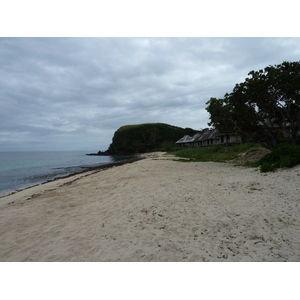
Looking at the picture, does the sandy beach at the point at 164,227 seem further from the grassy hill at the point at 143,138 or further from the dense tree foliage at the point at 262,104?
the grassy hill at the point at 143,138

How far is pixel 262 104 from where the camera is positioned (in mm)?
15070

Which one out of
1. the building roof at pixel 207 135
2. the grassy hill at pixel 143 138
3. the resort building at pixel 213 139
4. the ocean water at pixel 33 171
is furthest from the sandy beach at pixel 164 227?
the grassy hill at pixel 143 138

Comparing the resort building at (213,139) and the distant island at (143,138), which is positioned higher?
the distant island at (143,138)

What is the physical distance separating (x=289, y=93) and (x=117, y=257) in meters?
15.5

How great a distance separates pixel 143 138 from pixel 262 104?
262ft

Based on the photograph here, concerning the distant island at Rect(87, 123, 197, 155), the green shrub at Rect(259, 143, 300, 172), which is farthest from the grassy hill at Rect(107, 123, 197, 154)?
the green shrub at Rect(259, 143, 300, 172)

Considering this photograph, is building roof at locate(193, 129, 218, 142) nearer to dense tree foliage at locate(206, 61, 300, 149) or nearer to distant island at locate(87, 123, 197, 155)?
dense tree foliage at locate(206, 61, 300, 149)

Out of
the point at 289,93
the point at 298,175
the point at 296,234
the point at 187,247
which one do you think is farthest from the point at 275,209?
the point at 289,93

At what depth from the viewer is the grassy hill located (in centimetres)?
8638

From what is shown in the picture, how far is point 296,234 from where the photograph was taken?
3.75m

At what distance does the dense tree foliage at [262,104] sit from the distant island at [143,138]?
67078 millimetres

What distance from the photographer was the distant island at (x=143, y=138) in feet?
283

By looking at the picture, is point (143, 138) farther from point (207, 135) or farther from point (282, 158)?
point (282, 158)

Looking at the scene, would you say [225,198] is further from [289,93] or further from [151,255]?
[289,93]
